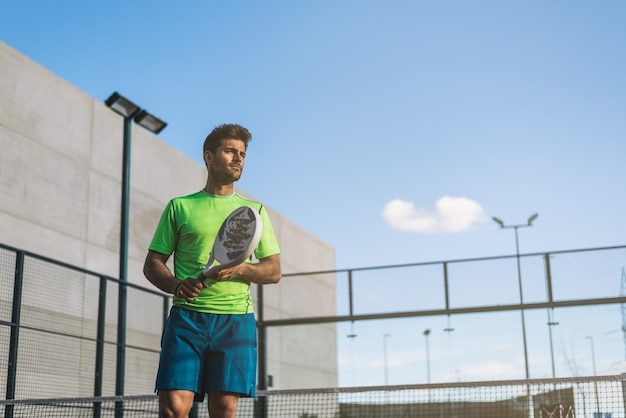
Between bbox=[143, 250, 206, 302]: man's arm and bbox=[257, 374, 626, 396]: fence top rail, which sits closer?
bbox=[143, 250, 206, 302]: man's arm

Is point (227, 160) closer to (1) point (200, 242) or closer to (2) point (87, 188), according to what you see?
(1) point (200, 242)

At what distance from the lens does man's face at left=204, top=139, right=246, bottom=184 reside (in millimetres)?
3924

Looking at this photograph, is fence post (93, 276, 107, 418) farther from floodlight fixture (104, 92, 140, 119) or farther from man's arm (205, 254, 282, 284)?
man's arm (205, 254, 282, 284)

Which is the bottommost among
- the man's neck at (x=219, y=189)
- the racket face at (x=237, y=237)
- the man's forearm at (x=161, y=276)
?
the man's forearm at (x=161, y=276)

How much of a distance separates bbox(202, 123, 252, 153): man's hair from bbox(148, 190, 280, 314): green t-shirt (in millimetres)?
229

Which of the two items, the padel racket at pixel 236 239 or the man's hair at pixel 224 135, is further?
the man's hair at pixel 224 135

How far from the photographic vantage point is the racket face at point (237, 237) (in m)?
3.54

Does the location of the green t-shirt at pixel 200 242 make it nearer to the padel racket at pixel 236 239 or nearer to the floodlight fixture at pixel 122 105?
the padel racket at pixel 236 239

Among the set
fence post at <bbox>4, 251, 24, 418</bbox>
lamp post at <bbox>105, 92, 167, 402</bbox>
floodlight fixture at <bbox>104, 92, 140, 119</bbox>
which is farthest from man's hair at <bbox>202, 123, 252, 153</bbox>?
floodlight fixture at <bbox>104, 92, 140, 119</bbox>

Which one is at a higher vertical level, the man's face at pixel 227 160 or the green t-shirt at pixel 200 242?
the man's face at pixel 227 160

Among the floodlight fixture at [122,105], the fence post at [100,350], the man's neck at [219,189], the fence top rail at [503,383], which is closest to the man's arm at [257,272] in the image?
the man's neck at [219,189]

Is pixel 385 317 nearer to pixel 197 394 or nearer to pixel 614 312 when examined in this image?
pixel 614 312

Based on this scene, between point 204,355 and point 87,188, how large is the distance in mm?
13455

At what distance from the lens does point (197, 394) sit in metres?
3.77
